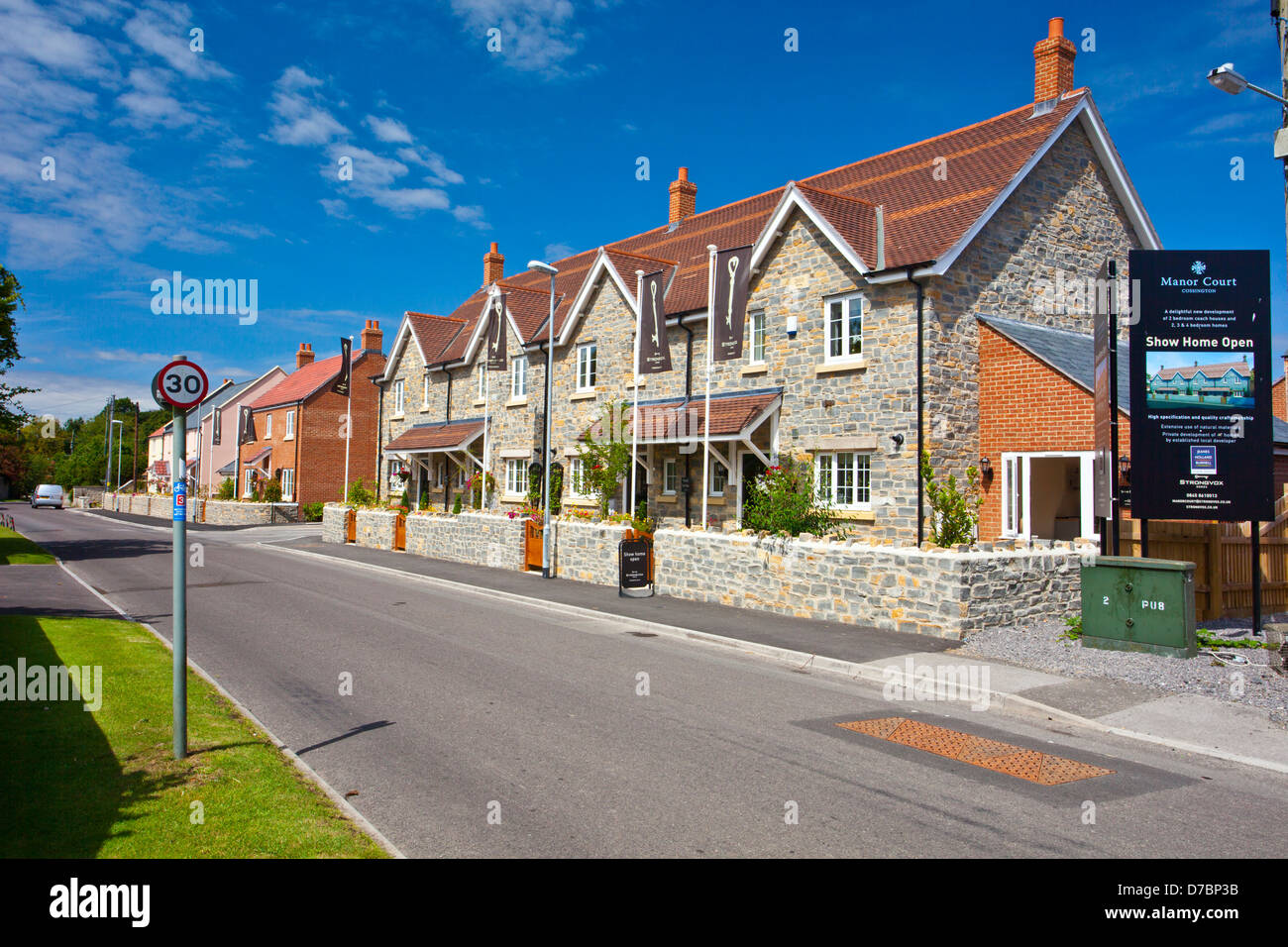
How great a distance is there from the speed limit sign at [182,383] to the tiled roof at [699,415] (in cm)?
1379

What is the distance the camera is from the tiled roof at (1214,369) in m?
12.0

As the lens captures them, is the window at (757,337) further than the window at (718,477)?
No

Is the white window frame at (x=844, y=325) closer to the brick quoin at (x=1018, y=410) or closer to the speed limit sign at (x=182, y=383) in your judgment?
the brick quoin at (x=1018, y=410)

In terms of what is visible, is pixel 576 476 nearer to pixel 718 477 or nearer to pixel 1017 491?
pixel 718 477

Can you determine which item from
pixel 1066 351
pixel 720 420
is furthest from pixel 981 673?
pixel 720 420

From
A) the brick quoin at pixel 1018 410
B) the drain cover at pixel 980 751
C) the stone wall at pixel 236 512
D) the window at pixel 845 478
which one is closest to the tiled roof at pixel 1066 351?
the brick quoin at pixel 1018 410

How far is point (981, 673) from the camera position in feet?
34.5

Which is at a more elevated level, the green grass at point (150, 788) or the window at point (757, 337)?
the window at point (757, 337)

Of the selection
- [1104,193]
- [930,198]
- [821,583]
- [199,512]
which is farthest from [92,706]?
[199,512]

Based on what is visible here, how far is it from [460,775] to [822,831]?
8.92 ft

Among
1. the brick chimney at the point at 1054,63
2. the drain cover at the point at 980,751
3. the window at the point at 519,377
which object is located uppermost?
the brick chimney at the point at 1054,63

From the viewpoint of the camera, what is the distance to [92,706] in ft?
25.4

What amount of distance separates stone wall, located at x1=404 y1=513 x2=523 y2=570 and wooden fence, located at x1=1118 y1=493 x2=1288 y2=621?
14.5m

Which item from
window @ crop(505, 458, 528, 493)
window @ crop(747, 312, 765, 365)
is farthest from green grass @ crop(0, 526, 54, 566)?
window @ crop(747, 312, 765, 365)
